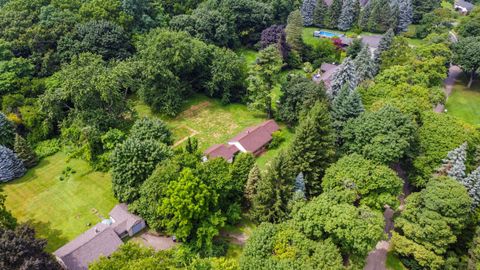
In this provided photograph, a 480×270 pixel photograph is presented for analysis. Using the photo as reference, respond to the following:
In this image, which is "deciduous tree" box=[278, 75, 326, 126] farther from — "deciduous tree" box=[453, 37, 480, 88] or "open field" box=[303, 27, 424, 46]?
"open field" box=[303, 27, 424, 46]

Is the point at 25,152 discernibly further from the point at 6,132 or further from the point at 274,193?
the point at 274,193

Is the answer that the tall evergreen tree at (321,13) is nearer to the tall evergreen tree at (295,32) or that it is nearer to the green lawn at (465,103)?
the tall evergreen tree at (295,32)

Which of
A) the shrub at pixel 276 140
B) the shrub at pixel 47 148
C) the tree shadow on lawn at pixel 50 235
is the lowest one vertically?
the shrub at pixel 276 140

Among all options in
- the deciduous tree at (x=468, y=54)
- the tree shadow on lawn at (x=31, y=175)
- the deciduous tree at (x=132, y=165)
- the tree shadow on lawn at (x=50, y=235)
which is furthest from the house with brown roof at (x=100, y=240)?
the deciduous tree at (x=468, y=54)

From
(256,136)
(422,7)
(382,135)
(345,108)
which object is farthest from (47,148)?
(422,7)

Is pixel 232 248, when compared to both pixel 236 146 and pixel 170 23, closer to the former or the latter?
pixel 236 146

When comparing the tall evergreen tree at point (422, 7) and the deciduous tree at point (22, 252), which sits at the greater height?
the deciduous tree at point (22, 252)

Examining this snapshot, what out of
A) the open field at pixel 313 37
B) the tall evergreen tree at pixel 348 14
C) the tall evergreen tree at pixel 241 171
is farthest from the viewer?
the tall evergreen tree at pixel 348 14
